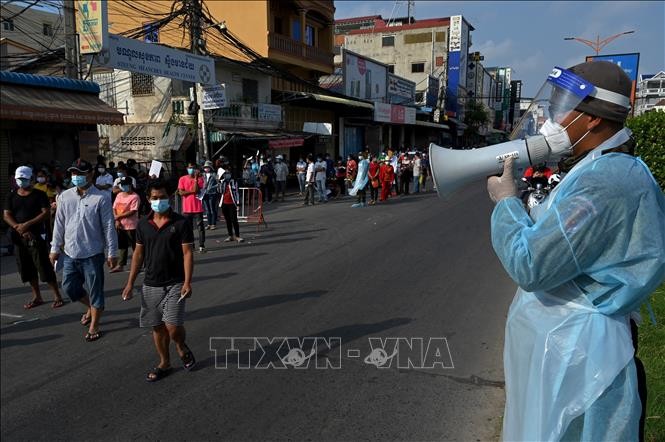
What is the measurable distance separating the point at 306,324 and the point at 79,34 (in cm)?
1029

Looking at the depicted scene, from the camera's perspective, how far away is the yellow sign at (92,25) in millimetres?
11480

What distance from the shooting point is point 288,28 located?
2611 cm

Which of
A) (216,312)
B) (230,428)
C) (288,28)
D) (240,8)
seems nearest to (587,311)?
(230,428)

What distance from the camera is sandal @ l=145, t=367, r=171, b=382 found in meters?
3.97

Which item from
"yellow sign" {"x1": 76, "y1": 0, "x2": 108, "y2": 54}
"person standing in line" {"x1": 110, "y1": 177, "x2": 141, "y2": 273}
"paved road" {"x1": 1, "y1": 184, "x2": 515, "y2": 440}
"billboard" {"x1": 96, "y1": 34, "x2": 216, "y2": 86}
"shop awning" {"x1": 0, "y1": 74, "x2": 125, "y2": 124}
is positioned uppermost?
"yellow sign" {"x1": 76, "y1": 0, "x2": 108, "y2": 54}

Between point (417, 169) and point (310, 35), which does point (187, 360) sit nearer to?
point (417, 169)

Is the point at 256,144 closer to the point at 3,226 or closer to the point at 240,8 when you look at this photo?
the point at 240,8

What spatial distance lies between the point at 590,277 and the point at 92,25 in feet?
42.1

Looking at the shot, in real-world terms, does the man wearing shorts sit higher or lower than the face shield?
lower

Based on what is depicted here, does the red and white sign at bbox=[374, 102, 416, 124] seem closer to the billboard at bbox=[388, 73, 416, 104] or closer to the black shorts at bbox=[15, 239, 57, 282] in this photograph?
the billboard at bbox=[388, 73, 416, 104]

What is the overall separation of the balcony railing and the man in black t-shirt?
18.3 m

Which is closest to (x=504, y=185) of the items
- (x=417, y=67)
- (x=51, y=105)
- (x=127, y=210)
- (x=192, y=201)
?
(x=127, y=210)

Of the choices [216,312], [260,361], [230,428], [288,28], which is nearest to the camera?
[230,428]

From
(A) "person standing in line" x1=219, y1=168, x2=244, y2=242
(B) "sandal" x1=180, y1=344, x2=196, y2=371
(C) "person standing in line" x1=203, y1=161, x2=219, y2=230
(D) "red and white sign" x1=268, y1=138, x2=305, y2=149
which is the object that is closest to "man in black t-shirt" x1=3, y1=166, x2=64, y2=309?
(B) "sandal" x1=180, y1=344, x2=196, y2=371
